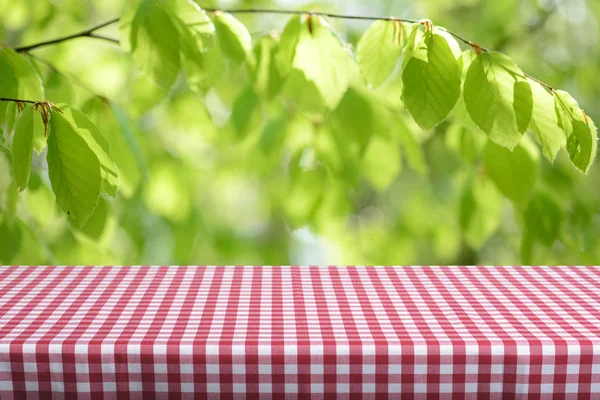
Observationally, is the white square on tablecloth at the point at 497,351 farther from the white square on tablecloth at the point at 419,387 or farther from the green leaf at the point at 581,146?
the green leaf at the point at 581,146

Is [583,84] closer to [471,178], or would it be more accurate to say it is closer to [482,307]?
[471,178]

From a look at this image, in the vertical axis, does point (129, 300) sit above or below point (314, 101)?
below

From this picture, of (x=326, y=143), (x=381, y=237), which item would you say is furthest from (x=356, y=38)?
(x=381, y=237)

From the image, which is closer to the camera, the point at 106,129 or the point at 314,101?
the point at 314,101

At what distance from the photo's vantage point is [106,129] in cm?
115

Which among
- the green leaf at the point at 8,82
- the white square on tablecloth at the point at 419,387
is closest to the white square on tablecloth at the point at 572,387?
the white square on tablecloth at the point at 419,387

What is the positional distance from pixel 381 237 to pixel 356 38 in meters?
1.00

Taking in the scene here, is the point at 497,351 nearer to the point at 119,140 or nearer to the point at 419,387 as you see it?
the point at 419,387

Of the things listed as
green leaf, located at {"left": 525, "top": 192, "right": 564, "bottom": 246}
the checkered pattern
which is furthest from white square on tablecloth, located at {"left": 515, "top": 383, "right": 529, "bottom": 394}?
green leaf, located at {"left": 525, "top": 192, "right": 564, "bottom": 246}

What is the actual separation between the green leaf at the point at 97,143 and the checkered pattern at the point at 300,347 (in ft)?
0.40

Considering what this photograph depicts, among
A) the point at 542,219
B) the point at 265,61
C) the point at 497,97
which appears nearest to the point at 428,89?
the point at 497,97

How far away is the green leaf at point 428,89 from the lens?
26.1 inches

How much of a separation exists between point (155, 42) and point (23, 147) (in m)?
0.27

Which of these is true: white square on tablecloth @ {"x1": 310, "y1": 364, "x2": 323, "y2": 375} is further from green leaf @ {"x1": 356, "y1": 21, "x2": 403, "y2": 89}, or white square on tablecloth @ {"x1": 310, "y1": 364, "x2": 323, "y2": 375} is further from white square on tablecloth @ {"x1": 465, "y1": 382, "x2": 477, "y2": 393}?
green leaf @ {"x1": 356, "y1": 21, "x2": 403, "y2": 89}
